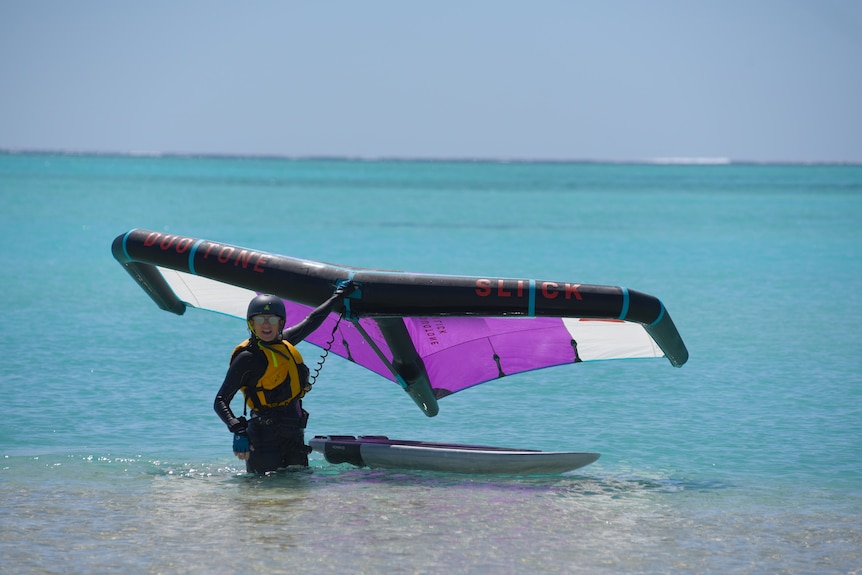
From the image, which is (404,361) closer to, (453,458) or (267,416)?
(453,458)

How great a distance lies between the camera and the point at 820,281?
30.7 m

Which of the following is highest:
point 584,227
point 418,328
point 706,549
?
point 584,227

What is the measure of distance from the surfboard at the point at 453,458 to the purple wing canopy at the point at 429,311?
0.97 meters

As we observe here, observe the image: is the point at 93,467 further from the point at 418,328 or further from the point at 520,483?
the point at 520,483

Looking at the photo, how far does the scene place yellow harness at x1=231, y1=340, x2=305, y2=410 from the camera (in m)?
9.47

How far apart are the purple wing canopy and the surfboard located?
0.97 meters

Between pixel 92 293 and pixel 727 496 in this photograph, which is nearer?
pixel 727 496

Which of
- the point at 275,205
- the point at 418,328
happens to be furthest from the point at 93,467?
the point at 275,205

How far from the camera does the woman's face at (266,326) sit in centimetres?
939

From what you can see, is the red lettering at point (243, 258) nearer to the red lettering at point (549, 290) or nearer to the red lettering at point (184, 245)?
the red lettering at point (184, 245)

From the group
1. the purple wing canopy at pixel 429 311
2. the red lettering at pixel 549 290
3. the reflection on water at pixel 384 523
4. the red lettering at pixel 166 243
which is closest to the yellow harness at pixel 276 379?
the purple wing canopy at pixel 429 311

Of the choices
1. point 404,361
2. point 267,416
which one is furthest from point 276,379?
point 404,361

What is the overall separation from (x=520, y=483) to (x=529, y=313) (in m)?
1.64

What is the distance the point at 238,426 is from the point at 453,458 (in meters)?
2.13
